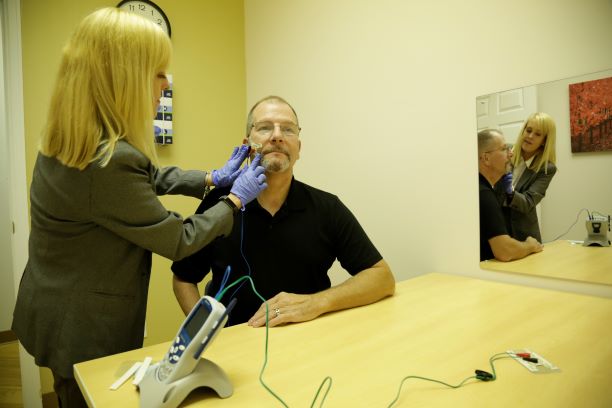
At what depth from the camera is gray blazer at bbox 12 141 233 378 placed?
3.18 feet

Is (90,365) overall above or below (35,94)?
below

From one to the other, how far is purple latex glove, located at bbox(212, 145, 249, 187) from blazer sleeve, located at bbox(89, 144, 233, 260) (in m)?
0.48

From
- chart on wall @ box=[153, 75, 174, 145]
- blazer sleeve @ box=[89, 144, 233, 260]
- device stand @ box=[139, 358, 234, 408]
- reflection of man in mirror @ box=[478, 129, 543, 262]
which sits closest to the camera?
device stand @ box=[139, 358, 234, 408]

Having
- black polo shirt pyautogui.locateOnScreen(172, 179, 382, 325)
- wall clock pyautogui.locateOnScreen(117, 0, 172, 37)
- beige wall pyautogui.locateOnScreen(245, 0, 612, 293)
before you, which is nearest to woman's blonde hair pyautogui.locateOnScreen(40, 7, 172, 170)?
black polo shirt pyautogui.locateOnScreen(172, 179, 382, 325)

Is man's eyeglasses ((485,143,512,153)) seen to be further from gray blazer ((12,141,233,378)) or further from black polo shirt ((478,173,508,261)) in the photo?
gray blazer ((12,141,233,378))

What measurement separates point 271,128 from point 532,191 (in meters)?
1.04

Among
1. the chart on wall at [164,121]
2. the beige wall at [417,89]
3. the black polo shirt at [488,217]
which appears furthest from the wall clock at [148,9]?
the black polo shirt at [488,217]

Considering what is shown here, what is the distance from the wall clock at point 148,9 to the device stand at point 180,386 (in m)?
2.30

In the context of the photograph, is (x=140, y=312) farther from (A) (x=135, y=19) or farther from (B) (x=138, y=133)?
(A) (x=135, y=19)

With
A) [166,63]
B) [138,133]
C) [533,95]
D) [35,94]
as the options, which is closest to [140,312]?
[138,133]

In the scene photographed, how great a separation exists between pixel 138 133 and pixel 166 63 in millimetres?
225

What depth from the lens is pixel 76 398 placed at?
1113 mm

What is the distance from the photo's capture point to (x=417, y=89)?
184 centimetres

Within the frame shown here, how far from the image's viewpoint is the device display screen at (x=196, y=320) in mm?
760
